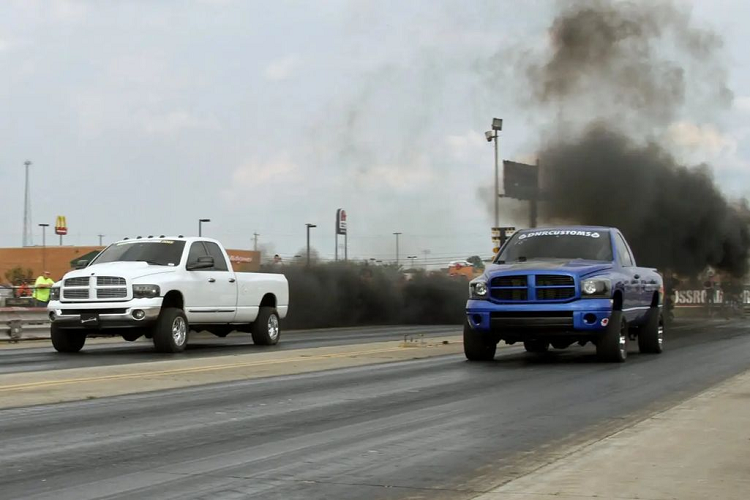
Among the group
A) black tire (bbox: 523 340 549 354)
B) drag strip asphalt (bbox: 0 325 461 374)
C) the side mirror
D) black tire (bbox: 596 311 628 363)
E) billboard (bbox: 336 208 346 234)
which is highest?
billboard (bbox: 336 208 346 234)

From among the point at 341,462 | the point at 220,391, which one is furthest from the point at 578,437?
the point at 220,391

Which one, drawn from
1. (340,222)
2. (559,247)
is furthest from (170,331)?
(340,222)

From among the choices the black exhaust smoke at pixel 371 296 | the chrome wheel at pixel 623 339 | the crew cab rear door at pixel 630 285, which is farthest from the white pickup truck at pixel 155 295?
the black exhaust smoke at pixel 371 296

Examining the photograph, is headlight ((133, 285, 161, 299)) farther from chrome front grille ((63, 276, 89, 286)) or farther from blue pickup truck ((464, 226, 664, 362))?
blue pickup truck ((464, 226, 664, 362))

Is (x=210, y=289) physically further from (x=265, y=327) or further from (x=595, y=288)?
(x=595, y=288)

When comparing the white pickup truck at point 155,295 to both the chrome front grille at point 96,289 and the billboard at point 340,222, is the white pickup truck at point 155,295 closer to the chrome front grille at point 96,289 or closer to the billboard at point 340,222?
the chrome front grille at point 96,289

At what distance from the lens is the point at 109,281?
17.6 m

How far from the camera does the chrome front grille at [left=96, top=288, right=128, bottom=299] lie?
688 inches

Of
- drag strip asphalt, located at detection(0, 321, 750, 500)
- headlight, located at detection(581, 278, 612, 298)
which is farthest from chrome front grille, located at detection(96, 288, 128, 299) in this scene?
headlight, located at detection(581, 278, 612, 298)

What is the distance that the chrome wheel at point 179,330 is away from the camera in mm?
17906

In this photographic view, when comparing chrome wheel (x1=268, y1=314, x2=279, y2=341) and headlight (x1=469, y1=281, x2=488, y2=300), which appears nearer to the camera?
headlight (x1=469, y1=281, x2=488, y2=300)

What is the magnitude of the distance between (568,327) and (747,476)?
8.00m

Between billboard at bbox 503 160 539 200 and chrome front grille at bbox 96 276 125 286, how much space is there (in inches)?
841

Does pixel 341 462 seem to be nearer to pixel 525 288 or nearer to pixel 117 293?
pixel 525 288
